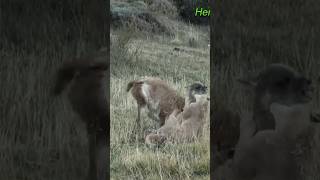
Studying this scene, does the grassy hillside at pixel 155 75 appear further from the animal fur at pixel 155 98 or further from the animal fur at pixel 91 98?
the animal fur at pixel 91 98

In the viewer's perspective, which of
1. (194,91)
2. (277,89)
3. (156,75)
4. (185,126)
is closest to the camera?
(277,89)

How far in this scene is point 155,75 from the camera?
2832 mm

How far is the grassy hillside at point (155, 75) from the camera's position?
6.54ft

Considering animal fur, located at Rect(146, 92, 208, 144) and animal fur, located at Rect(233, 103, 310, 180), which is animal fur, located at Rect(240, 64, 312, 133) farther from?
animal fur, located at Rect(146, 92, 208, 144)

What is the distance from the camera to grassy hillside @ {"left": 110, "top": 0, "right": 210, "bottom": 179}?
6.54ft

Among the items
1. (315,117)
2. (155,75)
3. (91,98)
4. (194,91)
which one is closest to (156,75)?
(155,75)

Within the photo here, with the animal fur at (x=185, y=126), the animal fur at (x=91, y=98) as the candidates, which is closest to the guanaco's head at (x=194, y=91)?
the animal fur at (x=185, y=126)

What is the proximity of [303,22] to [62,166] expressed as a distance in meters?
0.74

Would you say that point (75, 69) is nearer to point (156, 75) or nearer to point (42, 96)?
point (42, 96)

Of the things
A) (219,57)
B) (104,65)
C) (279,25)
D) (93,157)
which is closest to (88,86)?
(104,65)

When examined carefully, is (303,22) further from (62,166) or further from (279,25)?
(62,166)

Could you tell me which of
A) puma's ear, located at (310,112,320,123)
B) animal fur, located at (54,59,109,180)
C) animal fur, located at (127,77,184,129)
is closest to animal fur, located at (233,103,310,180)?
puma's ear, located at (310,112,320,123)

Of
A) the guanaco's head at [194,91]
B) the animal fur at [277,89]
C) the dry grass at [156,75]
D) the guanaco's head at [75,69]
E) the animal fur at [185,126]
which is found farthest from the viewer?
the guanaco's head at [194,91]

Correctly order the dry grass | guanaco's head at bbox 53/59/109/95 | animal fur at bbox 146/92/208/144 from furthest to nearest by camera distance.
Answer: animal fur at bbox 146/92/208/144
the dry grass
guanaco's head at bbox 53/59/109/95
